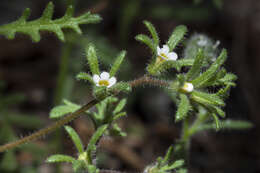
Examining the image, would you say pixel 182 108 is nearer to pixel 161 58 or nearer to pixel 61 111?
pixel 161 58

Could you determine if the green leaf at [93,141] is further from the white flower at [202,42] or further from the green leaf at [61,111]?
the white flower at [202,42]

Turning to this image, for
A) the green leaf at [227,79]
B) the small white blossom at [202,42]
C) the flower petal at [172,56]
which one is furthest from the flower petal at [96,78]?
the small white blossom at [202,42]

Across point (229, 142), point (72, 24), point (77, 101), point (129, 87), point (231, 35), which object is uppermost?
point (231, 35)

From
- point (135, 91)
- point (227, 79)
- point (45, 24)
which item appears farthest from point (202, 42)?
point (135, 91)

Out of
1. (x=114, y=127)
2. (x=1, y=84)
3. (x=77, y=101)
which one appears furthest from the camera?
(x=77, y=101)

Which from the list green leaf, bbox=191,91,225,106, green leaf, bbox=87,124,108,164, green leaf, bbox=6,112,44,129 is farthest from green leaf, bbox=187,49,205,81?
green leaf, bbox=6,112,44,129

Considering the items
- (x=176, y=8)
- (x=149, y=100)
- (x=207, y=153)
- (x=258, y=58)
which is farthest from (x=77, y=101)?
(x=258, y=58)

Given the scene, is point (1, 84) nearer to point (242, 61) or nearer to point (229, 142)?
point (229, 142)
